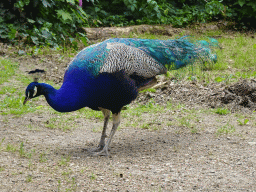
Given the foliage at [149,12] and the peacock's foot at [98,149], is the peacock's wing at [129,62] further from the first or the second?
the foliage at [149,12]

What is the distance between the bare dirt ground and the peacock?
46 centimetres

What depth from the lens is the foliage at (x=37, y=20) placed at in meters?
8.70

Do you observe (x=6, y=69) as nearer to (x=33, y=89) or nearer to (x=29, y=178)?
(x=33, y=89)

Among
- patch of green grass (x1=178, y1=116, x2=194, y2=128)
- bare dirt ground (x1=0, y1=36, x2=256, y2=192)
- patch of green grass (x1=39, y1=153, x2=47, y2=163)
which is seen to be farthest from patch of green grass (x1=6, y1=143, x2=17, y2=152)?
patch of green grass (x1=178, y1=116, x2=194, y2=128)

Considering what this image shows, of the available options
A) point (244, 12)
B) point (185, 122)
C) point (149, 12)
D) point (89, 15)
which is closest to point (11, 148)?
point (185, 122)

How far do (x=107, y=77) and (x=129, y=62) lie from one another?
41 centimetres

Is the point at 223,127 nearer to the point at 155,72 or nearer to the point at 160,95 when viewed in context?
the point at 155,72

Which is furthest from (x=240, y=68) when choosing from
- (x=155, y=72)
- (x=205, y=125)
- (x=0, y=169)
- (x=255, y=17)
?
(x=0, y=169)

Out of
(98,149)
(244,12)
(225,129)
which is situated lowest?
(98,149)

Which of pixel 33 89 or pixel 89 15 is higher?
pixel 89 15

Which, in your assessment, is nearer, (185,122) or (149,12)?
(185,122)

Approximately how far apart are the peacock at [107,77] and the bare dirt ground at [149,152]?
0.46 metres

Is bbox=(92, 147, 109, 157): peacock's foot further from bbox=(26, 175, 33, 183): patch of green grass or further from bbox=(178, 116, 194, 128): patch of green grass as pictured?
bbox=(178, 116, 194, 128): patch of green grass

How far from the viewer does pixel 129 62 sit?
4336mm
